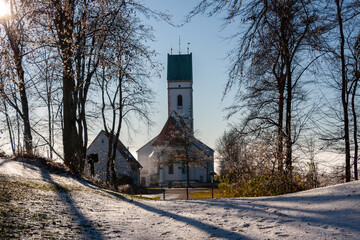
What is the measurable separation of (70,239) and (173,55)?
67994 mm

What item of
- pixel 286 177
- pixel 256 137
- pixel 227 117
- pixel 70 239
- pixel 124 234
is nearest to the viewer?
pixel 70 239

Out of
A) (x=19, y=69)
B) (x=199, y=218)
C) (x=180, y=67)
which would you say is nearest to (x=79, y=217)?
(x=199, y=218)

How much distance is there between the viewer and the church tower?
66.9m

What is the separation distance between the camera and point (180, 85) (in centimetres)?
6856

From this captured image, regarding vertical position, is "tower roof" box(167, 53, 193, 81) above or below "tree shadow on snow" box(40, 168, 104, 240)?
above

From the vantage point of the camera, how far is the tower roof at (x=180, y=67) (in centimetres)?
6900

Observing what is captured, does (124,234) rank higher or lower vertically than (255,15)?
lower

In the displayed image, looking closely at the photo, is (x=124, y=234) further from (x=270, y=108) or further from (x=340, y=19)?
(x=270, y=108)

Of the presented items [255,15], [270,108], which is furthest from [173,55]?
[255,15]

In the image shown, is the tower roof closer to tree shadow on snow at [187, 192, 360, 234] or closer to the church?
the church

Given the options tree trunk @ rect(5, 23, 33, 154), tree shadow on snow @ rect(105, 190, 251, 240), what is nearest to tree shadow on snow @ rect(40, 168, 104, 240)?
tree shadow on snow @ rect(105, 190, 251, 240)

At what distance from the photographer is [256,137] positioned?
1372cm

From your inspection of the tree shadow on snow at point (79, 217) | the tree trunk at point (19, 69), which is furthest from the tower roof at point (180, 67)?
the tree shadow on snow at point (79, 217)

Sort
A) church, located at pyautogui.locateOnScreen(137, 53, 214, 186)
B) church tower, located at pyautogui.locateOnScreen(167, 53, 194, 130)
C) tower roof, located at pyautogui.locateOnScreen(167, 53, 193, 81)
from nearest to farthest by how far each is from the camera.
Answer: church, located at pyautogui.locateOnScreen(137, 53, 214, 186)
church tower, located at pyautogui.locateOnScreen(167, 53, 194, 130)
tower roof, located at pyautogui.locateOnScreen(167, 53, 193, 81)
